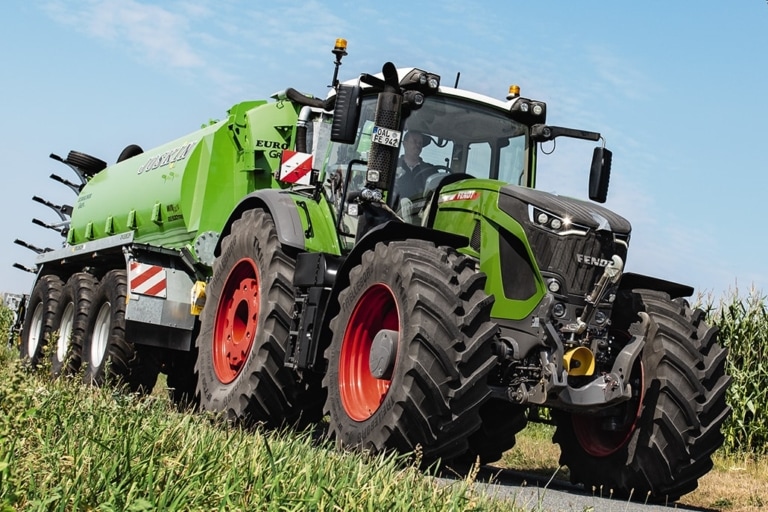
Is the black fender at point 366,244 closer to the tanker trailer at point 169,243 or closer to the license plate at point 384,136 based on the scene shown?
the license plate at point 384,136

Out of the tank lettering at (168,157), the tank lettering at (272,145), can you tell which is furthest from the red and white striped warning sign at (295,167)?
the tank lettering at (168,157)

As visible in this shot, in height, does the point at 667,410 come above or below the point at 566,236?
below

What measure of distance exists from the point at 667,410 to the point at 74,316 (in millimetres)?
8370

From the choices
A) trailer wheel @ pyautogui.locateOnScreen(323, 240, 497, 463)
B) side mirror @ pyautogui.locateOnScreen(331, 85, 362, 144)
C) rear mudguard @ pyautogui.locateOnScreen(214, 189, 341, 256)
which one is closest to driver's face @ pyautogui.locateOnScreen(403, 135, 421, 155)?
side mirror @ pyautogui.locateOnScreen(331, 85, 362, 144)

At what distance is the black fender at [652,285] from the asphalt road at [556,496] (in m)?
1.61

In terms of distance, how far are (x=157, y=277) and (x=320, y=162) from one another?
2529 millimetres

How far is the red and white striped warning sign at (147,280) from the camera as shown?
11.5m

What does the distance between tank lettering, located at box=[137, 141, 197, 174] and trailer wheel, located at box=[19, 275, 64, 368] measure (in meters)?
2.36

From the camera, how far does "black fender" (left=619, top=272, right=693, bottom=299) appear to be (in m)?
8.27

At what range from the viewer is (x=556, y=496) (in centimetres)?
732

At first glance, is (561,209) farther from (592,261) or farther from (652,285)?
(652,285)

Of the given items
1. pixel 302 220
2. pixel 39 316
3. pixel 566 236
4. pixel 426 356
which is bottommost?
pixel 39 316

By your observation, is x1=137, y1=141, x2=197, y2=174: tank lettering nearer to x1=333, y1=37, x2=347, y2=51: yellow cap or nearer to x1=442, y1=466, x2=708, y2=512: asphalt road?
x1=333, y1=37, x2=347, y2=51: yellow cap

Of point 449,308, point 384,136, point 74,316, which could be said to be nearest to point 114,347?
point 74,316
